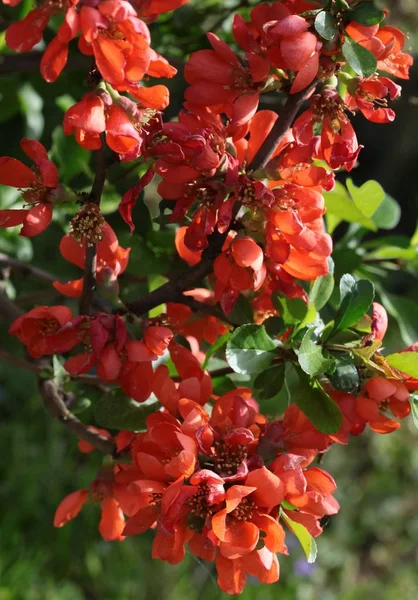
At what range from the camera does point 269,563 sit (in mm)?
523

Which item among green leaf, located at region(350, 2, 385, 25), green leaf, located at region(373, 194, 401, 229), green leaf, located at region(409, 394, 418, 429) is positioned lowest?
green leaf, located at region(373, 194, 401, 229)

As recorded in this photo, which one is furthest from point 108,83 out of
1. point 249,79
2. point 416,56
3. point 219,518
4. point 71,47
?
point 416,56

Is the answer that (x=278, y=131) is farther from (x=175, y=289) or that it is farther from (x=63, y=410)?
(x=63, y=410)

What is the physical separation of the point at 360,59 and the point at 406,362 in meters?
0.22

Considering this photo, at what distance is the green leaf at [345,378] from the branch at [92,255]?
20 centimetres

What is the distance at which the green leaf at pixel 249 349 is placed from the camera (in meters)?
0.56

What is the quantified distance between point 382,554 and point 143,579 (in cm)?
133

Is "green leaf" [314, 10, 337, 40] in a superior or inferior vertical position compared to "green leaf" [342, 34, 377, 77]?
superior

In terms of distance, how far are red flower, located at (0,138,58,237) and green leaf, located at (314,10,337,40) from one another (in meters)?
0.21

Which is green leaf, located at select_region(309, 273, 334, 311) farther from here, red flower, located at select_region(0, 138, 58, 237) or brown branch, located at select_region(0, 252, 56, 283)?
brown branch, located at select_region(0, 252, 56, 283)

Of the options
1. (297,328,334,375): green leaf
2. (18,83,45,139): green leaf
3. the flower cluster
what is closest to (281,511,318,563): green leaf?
the flower cluster

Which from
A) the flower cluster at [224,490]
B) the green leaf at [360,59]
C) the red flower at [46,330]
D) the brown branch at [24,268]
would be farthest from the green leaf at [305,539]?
the brown branch at [24,268]

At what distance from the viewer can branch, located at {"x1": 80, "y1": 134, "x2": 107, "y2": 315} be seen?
54 centimetres

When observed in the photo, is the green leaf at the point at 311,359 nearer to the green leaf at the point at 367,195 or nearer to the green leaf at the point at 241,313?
the green leaf at the point at 241,313
